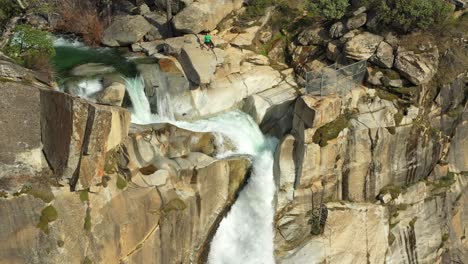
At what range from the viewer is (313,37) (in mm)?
24969

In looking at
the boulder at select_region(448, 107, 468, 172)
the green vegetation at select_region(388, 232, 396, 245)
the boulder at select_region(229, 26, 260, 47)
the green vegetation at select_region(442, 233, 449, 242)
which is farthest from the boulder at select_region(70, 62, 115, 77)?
the green vegetation at select_region(442, 233, 449, 242)

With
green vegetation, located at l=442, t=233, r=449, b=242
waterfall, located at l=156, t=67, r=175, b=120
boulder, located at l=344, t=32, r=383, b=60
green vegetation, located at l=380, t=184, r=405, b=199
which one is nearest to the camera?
waterfall, located at l=156, t=67, r=175, b=120

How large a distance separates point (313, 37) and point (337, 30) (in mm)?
1495

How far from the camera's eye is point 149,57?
24.4 metres

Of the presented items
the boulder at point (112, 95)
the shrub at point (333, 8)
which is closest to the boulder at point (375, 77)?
the shrub at point (333, 8)

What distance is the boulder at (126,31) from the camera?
26078mm

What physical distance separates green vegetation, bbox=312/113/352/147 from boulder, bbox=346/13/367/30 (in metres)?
6.41

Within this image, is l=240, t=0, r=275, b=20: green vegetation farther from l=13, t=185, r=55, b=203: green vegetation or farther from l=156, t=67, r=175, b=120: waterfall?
l=13, t=185, r=55, b=203: green vegetation

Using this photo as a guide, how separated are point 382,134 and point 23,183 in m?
14.7

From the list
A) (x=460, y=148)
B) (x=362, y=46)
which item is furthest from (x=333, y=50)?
(x=460, y=148)

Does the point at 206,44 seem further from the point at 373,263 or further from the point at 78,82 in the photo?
the point at 373,263

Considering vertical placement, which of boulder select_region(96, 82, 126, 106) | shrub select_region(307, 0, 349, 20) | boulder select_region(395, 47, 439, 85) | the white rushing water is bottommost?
the white rushing water

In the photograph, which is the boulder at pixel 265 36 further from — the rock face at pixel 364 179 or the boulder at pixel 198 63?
the rock face at pixel 364 179

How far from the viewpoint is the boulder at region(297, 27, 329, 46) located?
24.7 meters
